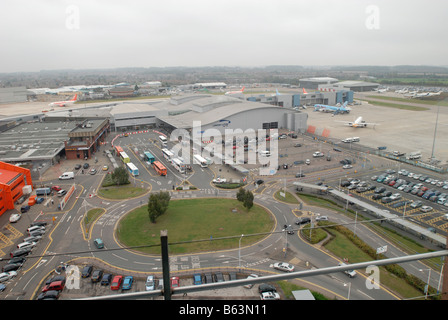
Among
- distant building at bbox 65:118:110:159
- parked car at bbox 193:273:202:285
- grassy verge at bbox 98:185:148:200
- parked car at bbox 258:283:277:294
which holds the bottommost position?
parked car at bbox 193:273:202:285

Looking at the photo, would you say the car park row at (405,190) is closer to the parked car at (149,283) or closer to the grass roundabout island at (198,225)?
the grass roundabout island at (198,225)

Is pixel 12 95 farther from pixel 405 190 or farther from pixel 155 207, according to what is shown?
pixel 405 190

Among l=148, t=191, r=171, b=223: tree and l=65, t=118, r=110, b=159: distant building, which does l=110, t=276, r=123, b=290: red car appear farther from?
l=65, t=118, r=110, b=159: distant building

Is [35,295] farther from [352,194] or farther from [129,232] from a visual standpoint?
[352,194]

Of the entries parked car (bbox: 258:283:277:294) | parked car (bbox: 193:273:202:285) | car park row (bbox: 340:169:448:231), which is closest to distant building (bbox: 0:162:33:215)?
parked car (bbox: 193:273:202:285)

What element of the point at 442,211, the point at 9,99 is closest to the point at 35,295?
the point at 442,211

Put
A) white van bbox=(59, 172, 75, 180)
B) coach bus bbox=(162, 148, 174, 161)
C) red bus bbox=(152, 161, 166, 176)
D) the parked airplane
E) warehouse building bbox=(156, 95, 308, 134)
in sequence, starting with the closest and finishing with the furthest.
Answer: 1. white van bbox=(59, 172, 75, 180)
2. red bus bbox=(152, 161, 166, 176)
3. coach bus bbox=(162, 148, 174, 161)
4. warehouse building bbox=(156, 95, 308, 134)
5. the parked airplane

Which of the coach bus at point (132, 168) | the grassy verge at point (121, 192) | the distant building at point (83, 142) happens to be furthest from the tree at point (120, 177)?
the distant building at point (83, 142)

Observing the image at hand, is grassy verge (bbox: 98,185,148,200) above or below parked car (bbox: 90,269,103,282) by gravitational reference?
above
